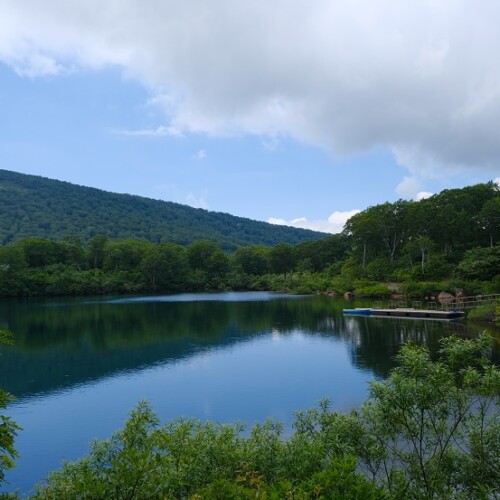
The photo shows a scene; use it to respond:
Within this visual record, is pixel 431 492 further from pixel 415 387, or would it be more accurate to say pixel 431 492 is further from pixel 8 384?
pixel 8 384

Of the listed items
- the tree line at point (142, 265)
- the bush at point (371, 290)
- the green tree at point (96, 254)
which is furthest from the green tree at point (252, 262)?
the bush at point (371, 290)

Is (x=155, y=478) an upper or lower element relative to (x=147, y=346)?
upper

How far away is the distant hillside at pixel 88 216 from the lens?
13512 cm

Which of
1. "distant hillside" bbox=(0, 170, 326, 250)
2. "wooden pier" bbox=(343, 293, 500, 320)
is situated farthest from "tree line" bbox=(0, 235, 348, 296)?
"wooden pier" bbox=(343, 293, 500, 320)

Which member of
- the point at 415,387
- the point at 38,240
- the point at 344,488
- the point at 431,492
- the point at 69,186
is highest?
the point at 69,186

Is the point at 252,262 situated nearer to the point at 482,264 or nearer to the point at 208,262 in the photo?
the point at 208,262

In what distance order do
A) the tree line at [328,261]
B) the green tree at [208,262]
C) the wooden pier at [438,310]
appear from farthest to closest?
1. the green tree at [208,262]
2. the tree line at [328,261]
3. the wooden pier at [438,310]

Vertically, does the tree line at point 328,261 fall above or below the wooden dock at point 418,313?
above

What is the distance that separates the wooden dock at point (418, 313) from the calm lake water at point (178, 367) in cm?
327

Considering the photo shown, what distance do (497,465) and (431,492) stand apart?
5.58 ft

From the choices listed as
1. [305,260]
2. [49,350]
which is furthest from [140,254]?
[49,350]

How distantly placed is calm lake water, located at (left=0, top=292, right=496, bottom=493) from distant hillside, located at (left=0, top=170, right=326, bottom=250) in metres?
90.0

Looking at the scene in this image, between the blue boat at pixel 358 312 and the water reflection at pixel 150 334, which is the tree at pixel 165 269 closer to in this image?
the water reflection at pixel 150 334

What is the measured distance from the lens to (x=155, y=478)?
593 cm
